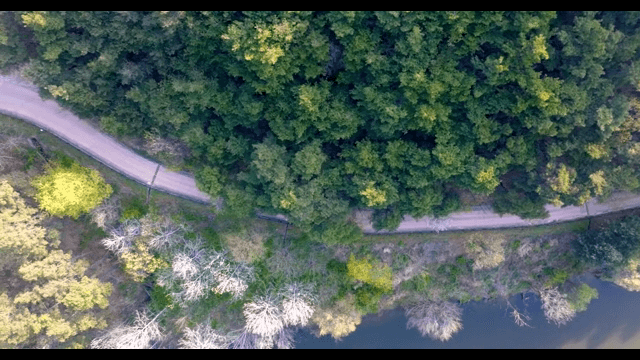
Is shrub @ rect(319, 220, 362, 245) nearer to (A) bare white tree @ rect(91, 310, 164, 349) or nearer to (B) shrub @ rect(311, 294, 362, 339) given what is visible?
(B) shrub @ rect(311, 294, 362, 339)

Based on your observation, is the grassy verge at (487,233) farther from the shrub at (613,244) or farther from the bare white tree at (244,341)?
the bare white tree at (244,341)

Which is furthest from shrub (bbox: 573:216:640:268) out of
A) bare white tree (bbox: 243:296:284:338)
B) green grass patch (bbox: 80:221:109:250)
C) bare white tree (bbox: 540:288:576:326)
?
green grass patch (bbox: 80:221:109:250)

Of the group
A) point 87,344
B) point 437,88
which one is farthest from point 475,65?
point 87,344

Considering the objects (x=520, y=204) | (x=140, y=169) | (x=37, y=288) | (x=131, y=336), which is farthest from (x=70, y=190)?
(x=520, y=204)

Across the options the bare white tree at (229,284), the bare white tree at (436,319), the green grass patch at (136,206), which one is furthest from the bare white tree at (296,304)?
the green grass patch at (136,206)

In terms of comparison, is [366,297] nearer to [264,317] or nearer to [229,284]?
[264,317]
